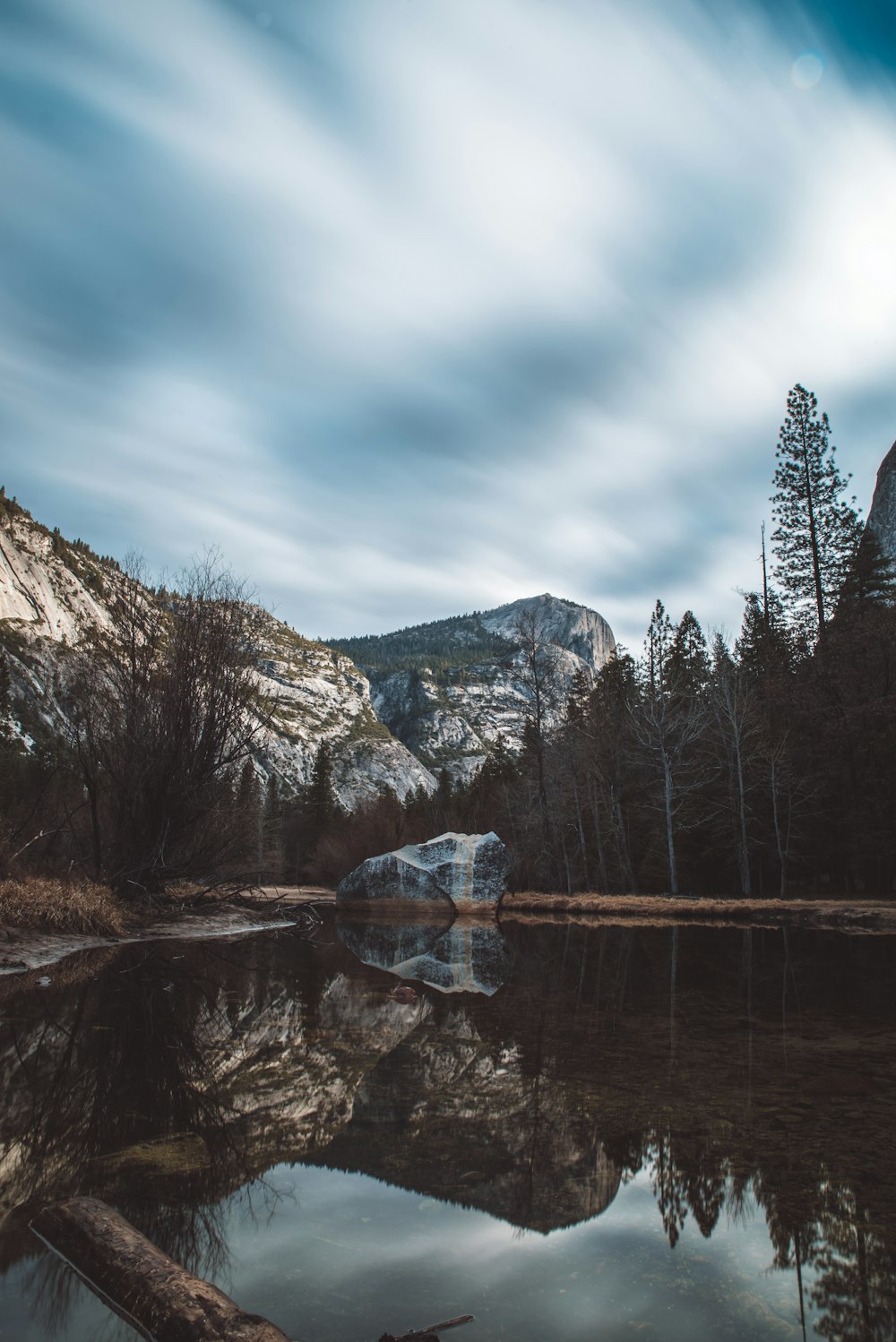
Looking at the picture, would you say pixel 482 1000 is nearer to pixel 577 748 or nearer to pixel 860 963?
pixel 860 963

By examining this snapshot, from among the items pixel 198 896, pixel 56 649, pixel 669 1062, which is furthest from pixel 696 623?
pixel 56 649

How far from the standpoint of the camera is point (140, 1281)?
2422 mm

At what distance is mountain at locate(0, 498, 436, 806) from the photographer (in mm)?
84500

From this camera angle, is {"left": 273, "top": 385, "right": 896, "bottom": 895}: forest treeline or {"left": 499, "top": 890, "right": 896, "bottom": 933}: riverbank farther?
{"left": 273, "top": 385, "right": 896, "bottom": 895}: forest treeline

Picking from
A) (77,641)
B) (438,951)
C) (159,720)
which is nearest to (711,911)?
(438,951)

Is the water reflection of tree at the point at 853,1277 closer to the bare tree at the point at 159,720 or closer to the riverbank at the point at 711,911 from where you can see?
the bare tree at the point at 159,720

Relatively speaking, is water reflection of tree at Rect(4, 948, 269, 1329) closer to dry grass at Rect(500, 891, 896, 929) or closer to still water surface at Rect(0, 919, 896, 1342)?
still water surface at Rect(0, 919, 896, 1342)

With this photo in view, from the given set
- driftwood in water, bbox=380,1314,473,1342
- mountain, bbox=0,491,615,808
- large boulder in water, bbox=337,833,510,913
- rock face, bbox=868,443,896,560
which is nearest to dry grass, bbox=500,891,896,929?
large boulder in water, bbox=337,833,510,913

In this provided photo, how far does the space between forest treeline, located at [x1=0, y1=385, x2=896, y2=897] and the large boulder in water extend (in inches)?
128

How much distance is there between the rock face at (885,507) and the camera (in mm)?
61281

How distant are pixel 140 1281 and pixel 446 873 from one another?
26549mm

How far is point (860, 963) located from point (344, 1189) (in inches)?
438

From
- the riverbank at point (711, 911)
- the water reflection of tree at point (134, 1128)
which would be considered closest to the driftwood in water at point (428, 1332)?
the water reflection of tree at point (134, 1128)

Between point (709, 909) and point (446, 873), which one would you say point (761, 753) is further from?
point (446, 873)
